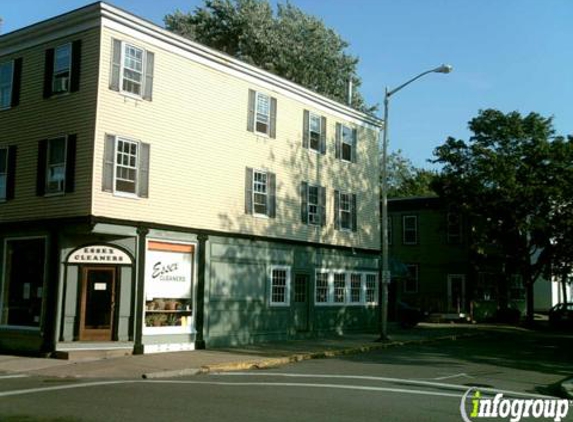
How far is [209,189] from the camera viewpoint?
22.8m

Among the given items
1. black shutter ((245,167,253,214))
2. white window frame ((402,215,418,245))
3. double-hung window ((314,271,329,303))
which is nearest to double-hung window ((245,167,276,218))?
black shutter ((245,167,253,214))

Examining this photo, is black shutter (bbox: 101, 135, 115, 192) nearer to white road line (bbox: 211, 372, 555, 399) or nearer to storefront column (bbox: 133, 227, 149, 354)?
storefront column (bbox: 133, 227, 149, 354)

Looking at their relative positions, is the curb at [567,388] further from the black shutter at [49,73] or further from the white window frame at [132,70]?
the black shutter at [49,73]

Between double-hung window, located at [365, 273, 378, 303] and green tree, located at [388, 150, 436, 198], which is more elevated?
green tree, located at [388, 150, 436, 198]

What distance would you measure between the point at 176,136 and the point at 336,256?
1021 cm

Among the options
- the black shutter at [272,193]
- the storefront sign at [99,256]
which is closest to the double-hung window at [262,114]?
the black shutter at [272,193]

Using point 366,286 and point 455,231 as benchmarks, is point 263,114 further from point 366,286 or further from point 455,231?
point 455,231

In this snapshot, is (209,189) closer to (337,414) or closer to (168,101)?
(168,101)

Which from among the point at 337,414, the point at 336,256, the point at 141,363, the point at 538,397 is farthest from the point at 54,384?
the point at 336,256

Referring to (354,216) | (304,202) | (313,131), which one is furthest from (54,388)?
(354,216)

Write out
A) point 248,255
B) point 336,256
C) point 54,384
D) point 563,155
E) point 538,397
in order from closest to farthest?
point 538,397 → point 54,384 → point 248,255 → point 336,256 → point 563,155

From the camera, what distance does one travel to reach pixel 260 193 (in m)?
25.1

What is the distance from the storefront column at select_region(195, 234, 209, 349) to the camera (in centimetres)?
2184

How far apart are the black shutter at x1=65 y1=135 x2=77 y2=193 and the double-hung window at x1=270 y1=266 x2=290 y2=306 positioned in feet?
28.6
